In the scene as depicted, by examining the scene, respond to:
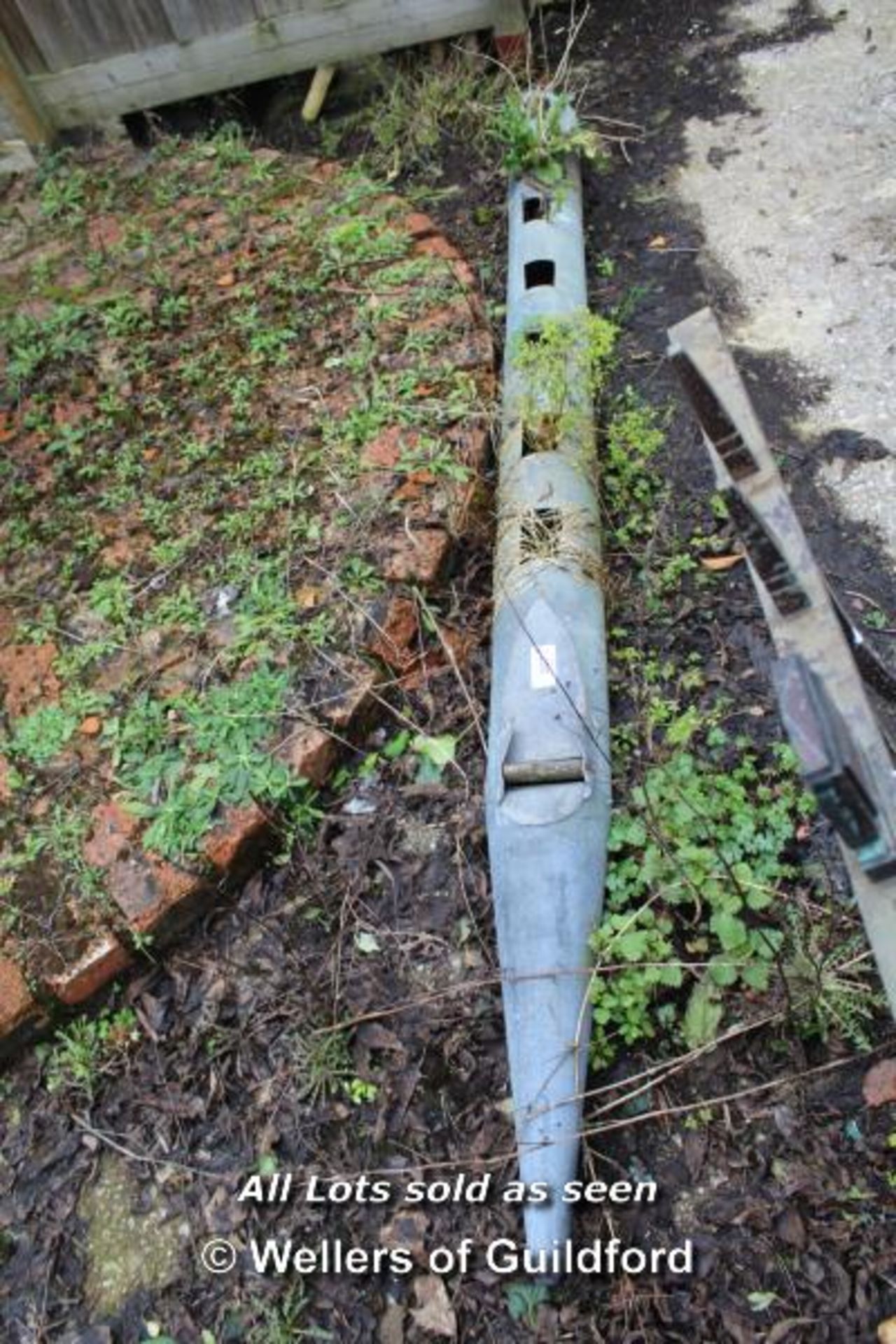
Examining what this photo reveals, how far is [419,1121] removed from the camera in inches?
98.2

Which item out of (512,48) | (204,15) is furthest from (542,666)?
(204,15)

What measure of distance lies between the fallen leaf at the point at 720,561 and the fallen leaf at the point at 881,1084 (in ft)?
5.01

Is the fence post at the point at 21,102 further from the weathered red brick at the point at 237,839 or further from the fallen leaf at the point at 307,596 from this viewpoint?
the weathered red brick at the point at 237,839

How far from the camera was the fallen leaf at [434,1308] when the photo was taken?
2.24 metres

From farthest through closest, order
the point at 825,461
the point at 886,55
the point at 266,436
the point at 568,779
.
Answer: the point at 886,55 → the point at 266,436 → the point at 825,461 → the point at 568,779

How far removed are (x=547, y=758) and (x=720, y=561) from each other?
1076mm

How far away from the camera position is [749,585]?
3211 millimetres

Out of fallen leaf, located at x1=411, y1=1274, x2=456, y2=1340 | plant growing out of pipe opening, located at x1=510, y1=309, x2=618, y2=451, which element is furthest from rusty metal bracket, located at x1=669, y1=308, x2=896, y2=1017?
plant growing out of pipe opening, located at x1=510, y1=309, x2=618, y2=451

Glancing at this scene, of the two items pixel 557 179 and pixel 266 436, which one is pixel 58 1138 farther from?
pixel 557 179

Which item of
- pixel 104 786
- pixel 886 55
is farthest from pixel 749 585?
pixel 886 55

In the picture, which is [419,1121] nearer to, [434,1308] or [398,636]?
[434,1308]

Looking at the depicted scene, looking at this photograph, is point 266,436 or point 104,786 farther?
point 266,436

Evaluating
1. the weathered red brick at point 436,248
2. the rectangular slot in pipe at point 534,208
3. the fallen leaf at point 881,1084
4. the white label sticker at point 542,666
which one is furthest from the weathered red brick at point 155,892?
the rectangular slot in pipe at point 534,208

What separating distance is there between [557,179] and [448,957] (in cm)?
319
